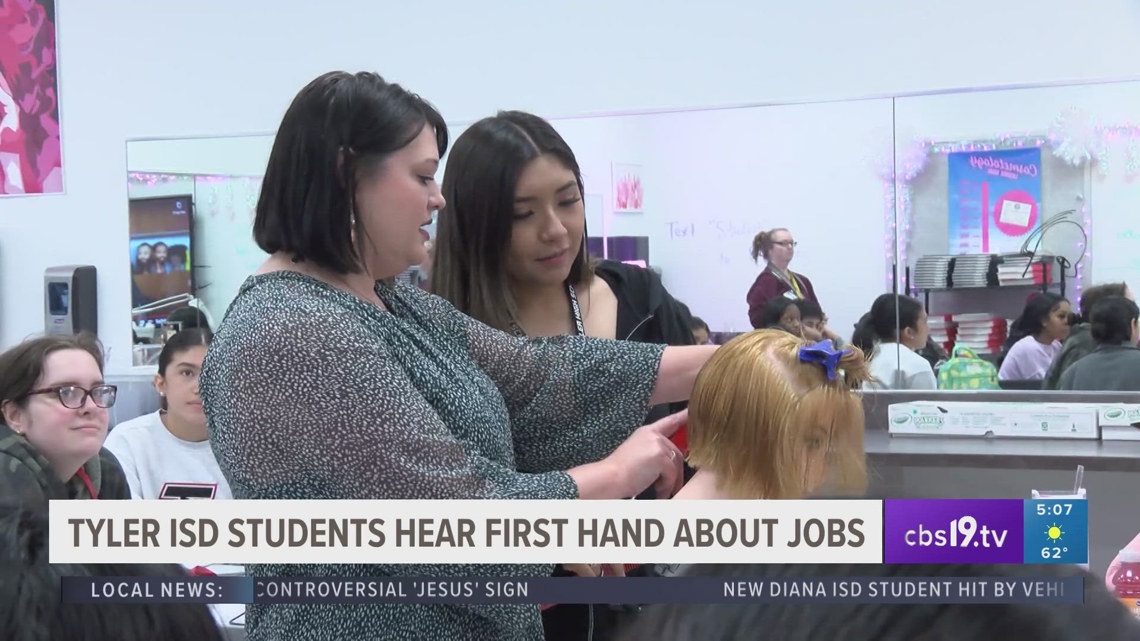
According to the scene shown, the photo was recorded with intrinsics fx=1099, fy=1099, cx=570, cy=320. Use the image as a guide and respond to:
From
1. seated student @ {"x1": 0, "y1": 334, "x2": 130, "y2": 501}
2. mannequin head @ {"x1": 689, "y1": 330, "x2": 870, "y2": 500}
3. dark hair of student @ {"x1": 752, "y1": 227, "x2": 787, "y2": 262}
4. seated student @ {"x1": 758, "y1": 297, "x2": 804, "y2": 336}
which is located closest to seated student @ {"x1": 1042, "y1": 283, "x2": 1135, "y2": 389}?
seated student @ {"x1": 758, "y1": 297, "x2": 804, "y2": 336}

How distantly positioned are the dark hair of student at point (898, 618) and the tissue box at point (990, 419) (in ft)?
9.26

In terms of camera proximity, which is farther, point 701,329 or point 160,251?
point 160,251

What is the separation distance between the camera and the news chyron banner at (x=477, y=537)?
0.89 metres

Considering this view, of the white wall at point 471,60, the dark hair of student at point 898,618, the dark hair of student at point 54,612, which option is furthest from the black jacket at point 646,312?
the white wall at point 471,60

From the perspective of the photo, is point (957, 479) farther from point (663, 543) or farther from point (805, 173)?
point (663, 543)

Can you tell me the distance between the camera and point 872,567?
57 cm

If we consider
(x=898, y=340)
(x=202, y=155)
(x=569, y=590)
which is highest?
(x=202, y=155)

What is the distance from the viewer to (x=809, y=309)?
350cm

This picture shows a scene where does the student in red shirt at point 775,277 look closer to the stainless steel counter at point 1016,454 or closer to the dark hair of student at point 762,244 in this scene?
the dark hair of student at point 762,244

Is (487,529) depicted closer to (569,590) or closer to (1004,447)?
(569,590)

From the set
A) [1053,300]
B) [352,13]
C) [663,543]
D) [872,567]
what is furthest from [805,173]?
[872,567]

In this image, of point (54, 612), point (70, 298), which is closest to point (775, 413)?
point (54, 612)

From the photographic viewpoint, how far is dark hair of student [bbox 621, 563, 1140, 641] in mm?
439

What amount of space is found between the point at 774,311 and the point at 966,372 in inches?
24.3
